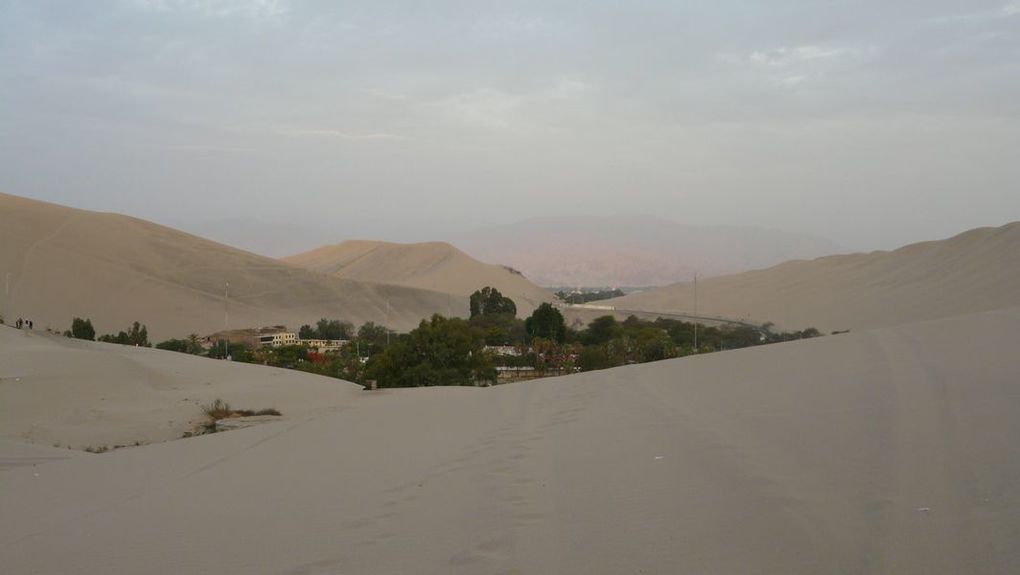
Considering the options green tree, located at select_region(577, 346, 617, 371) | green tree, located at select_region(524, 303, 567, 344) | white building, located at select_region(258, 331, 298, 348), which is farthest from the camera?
white building, located at select_region(258, 331, 298, 348)

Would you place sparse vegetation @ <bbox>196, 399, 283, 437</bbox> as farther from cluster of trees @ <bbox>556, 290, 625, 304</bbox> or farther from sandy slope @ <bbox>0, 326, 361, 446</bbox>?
cluster of trees @ <bbox>556, 290, 625, 304</bbox>

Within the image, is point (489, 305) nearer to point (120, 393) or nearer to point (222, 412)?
point (120, 393)

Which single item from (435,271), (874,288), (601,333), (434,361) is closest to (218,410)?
(434,361)

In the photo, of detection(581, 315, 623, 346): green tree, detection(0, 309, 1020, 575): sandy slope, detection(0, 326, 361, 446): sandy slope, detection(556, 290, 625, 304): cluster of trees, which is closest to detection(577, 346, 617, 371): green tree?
detection(581, 315, 623, 346): green tree

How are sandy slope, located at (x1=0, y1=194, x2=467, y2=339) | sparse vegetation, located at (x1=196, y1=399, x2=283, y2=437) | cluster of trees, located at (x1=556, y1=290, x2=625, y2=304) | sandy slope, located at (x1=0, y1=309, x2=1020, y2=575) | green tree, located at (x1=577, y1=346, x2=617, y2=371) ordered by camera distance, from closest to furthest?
sandy slope, located at (x1=0, y1=309, x2=1020, y2=575)
sparse vegetation, located at (x1=196, y1=399, x2=283, y2=437)
green tree, located at (x1=577, y1=346, x2=617, y2=371)
sandy slope, located at (x1=0, y1=194, x2=467, y2=339)
cluster of trees, located at (x1=556, y1=290, x2=625, y2=304)

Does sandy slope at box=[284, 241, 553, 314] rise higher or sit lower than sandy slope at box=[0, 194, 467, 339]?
higher

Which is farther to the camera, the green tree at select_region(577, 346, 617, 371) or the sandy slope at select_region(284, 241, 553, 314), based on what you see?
the sandy slope at select_region(284, 241, 553, 314)

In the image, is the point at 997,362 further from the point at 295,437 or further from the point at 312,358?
the point at 312,358
